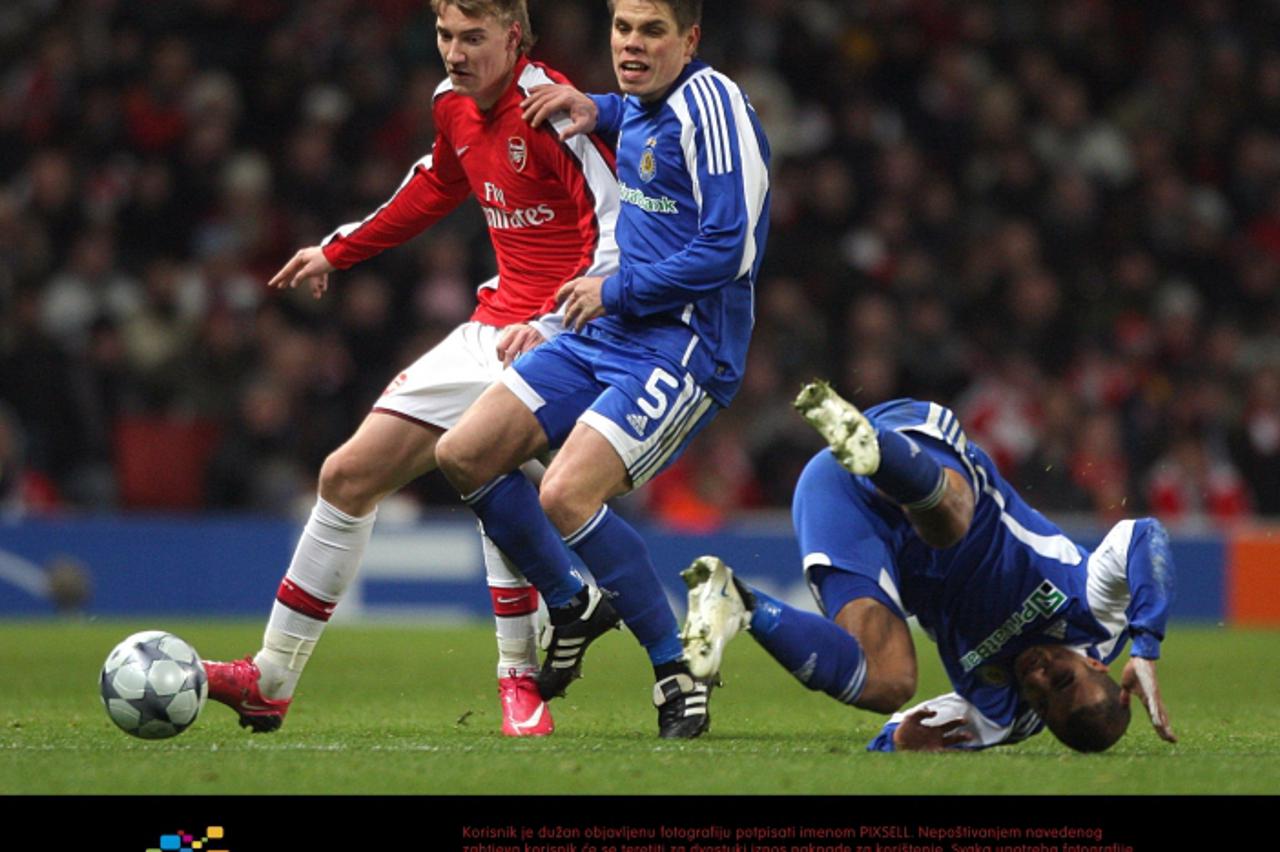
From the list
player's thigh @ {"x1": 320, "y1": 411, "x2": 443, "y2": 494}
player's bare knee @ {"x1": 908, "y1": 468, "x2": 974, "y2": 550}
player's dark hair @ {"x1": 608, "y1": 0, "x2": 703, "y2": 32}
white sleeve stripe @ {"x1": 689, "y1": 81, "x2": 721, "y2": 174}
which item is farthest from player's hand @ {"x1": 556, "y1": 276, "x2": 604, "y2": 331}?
player's bare knee @ {"x1": 908, "y1": 468, "x2": 974, "y2": 550}

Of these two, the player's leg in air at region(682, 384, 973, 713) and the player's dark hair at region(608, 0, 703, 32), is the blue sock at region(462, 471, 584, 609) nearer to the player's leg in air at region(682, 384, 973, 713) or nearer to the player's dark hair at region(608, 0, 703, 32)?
the player's leg in air at region(682, 384, 973, 713)

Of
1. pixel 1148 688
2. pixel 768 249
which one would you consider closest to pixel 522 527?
pixel 1148 688

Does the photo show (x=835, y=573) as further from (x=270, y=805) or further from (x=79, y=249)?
(x=79, y=249)

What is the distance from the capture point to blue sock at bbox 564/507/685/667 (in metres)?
5.41

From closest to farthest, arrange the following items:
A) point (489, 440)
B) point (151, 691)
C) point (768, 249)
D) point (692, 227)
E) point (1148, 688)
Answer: point (1148, 688) < point (151, 691) < point (489, 440) < point (692, 227) < point (768, 249)

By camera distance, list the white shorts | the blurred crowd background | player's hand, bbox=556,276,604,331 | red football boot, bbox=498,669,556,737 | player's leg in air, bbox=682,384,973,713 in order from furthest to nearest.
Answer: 1. the blurred crowd background
2. the white shorts
3. red football boot, bbox=498,669,556,737
4. player's hand, bbox=556,276,604,331
5. player's leg in air, bbox=682,384,973,713

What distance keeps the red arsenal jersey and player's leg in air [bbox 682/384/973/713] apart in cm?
100

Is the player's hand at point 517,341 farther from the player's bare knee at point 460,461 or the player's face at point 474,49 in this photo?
the player's face at point 474,49

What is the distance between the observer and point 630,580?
5461 millimetres

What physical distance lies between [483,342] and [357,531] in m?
0.71

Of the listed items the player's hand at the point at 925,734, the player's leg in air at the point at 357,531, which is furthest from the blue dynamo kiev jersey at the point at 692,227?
the player's hand at the point at 925,734

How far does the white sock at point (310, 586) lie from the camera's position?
19.2 feet

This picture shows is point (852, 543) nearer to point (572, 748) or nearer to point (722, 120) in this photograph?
point (572, 748)

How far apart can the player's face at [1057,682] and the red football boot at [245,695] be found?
7.13 feet
